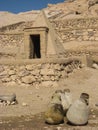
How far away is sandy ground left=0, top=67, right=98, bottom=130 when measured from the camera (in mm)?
8959

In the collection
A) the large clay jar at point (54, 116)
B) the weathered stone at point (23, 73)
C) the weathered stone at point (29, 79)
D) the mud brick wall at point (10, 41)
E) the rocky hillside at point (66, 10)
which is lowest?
the large clay jar at point (54, 116)

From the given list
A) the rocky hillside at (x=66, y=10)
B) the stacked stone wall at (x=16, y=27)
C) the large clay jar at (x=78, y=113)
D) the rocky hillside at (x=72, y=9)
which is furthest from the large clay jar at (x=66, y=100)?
the rocky hillside at (x=66, y=10)

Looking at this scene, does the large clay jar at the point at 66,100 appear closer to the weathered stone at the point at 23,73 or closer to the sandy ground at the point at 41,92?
the sandy ground at the point at 41,92

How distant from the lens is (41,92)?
11250mm

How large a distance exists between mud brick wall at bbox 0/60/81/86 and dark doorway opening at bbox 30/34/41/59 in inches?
132

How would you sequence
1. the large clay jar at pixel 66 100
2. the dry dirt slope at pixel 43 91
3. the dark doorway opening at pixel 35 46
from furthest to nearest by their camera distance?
the dark doorway opening at pixel 35 46 → the dry dirt slope at pixel 43 91 → the large clay jar at pixel 66 100

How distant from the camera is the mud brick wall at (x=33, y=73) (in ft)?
39.4

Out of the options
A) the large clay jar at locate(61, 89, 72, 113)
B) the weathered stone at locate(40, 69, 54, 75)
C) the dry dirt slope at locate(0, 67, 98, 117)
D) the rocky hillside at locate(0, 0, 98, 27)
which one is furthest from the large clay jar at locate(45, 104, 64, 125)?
the rocky hillside at locate(0, 0, 98, 27)

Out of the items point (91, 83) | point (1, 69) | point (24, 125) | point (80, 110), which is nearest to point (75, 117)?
point (80, 110)

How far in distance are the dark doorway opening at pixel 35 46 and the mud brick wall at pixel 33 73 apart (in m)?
3.36

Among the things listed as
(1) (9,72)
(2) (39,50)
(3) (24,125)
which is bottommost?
(3) (24,125)

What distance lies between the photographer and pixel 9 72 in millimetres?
12453

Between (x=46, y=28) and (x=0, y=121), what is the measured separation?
25.9 ft

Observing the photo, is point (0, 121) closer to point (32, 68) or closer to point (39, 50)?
point (32, 68)
